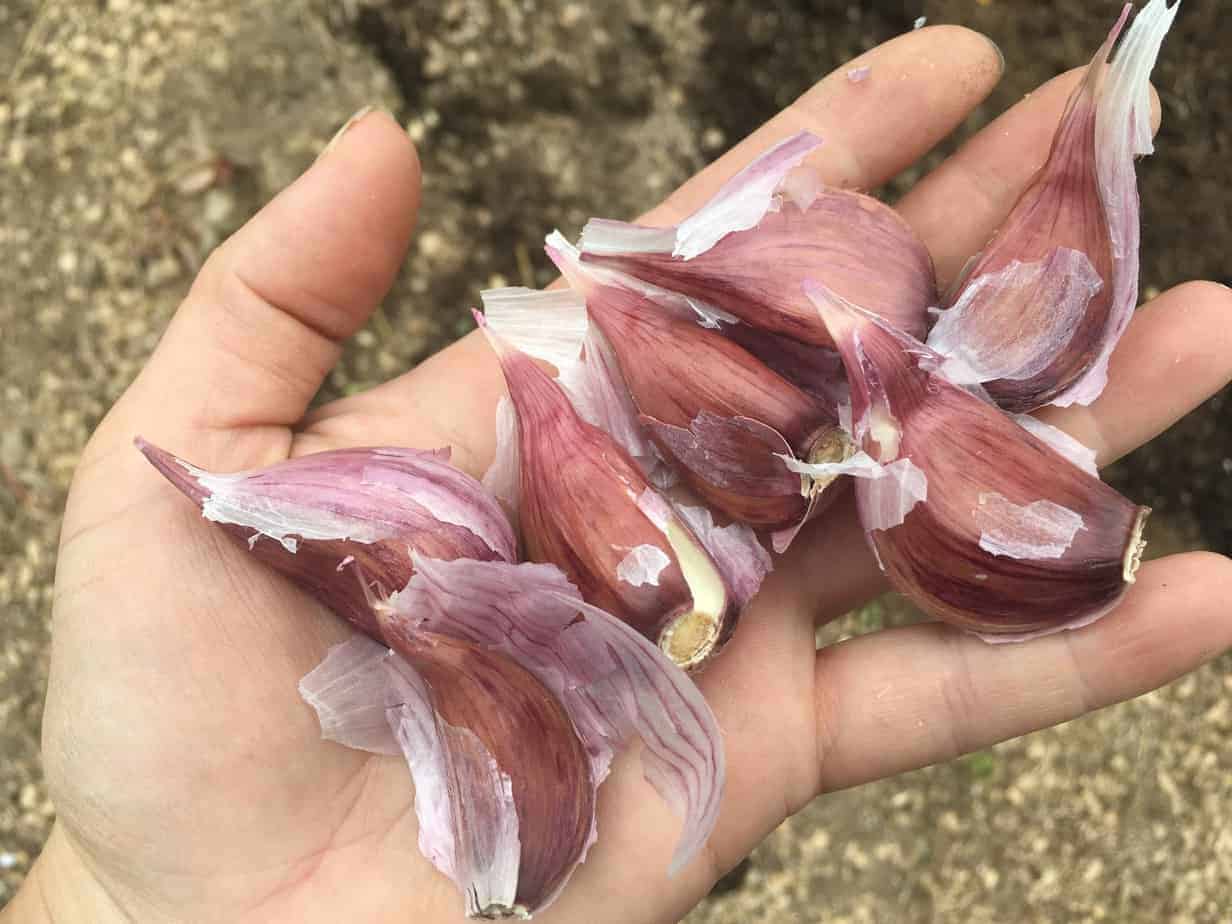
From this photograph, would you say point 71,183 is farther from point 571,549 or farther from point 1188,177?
point 1188,177

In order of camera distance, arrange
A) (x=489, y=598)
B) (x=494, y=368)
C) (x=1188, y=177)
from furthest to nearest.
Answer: (x=1188, y=177) < (x=494, y=368) < (x=489, y=598)

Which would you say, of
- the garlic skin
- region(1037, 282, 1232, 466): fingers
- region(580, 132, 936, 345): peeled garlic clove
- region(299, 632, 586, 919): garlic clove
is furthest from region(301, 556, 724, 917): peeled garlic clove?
region(1037, 282, 1232, 466): fingers

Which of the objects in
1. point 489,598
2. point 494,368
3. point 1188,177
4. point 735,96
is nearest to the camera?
point 489,598

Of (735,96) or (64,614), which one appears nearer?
(64,614)

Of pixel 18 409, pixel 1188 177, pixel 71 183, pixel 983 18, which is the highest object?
pixel 71 183

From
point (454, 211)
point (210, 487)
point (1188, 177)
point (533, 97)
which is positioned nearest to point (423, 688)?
point (210, 487)

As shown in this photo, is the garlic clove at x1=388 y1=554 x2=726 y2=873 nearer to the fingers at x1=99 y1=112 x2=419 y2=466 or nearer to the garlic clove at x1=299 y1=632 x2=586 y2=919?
the garlic clove at x1=299 y1=632 x2=586 y2=919
